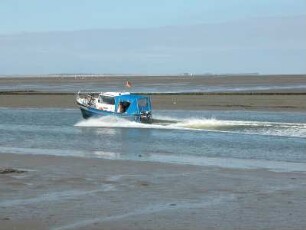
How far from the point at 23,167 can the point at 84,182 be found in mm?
3804

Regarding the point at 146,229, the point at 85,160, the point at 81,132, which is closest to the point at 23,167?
the point at 85,160

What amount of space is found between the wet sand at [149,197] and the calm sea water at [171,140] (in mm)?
2709

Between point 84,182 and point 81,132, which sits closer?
point 84,182

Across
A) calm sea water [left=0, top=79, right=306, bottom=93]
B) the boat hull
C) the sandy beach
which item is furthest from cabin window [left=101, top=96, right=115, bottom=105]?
calm sea water [left=0, top=79, right=306, bottom=93]

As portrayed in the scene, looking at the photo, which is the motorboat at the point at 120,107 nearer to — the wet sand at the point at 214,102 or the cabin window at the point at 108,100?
the cabin window at the point at 108,100

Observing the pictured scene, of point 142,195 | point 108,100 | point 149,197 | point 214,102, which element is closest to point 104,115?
point 108,100

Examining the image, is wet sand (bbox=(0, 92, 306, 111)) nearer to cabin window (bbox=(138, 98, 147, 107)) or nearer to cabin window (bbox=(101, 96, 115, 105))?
cabin window (bbox=(101, 96, 115, 105))

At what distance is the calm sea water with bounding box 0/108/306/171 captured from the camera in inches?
829

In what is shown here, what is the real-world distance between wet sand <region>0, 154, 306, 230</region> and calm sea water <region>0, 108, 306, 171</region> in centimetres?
271

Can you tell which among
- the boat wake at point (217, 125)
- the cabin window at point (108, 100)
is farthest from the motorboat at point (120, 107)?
the boat wake at point (217, 125)

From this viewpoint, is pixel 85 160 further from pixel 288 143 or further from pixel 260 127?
pixel 260 127

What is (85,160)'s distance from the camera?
797 inches

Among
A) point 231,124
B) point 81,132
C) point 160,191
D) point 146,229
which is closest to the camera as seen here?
point 146,229

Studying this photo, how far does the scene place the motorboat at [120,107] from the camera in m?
36.8
